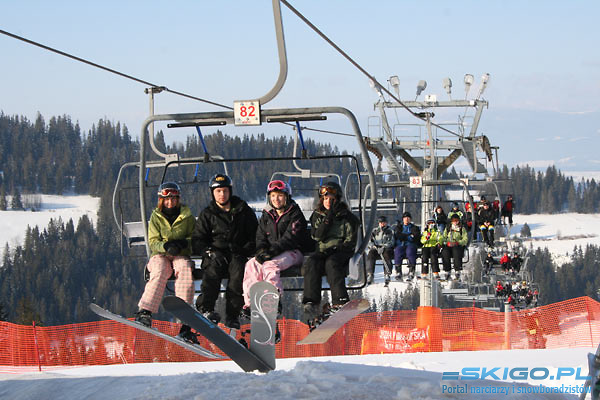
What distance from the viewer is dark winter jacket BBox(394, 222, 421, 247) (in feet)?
51.3

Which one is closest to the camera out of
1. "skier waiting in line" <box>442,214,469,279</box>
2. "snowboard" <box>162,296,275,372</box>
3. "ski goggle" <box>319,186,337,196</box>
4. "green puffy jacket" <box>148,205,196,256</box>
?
"snowboard" <box>162,296,275,372</box>

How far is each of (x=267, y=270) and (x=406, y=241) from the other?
8.71 metres

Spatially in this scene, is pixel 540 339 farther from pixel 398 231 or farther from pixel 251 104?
pixel 251 104

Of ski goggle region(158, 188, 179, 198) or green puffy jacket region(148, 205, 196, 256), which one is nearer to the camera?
green puffy jacket region(148, 205, 196, 256)

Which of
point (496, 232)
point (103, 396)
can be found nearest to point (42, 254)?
point (496, 232)

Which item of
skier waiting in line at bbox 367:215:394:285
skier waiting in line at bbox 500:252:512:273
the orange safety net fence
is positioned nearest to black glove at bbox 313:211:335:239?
skier waiting in line at bbox 367:215:394:285

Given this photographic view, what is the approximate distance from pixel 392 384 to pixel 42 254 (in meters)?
118

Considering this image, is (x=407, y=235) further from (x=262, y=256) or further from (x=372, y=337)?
(x=262, y=256)

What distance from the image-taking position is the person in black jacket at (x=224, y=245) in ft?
24.6

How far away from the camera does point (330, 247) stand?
7508 millimetres

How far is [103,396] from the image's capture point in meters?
9.06

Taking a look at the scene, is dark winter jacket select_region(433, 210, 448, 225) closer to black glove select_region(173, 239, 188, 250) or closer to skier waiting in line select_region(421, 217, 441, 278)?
skier waiting in line select_region(421, 217, 441, 278)

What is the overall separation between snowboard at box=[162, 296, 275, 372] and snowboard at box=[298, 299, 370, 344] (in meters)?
0.53

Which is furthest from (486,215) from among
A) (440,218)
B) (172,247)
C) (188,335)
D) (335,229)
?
(188,335)
